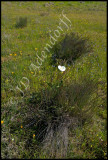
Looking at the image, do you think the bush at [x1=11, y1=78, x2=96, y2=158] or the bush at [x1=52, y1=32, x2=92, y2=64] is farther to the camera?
the bush at [x1=52, y1=32, x2=92, y2=64]

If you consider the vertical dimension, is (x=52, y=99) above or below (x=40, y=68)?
above

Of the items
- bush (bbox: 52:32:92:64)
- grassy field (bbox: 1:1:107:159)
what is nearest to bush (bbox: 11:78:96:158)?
grassy field (bbox: 1:1:107:159)

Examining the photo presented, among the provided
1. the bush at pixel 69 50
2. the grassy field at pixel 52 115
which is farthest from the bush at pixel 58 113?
the bush at pixel 69 50

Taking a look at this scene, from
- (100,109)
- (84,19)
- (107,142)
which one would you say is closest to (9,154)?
(107,142)

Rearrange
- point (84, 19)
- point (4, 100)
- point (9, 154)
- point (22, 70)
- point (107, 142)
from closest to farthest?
point (9, 154), point (107, 142), point (4, 100), point (22, 70), point (84, 19)

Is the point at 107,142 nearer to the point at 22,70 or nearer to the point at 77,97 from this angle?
the point at 77,97

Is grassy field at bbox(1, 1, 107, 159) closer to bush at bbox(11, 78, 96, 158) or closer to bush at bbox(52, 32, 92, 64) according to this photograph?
bush at bbox(11, 78, 96, 158)

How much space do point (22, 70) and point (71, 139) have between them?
172 centimetres

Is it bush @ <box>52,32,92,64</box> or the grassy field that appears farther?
bush @ <box>52,32,92,64</box>

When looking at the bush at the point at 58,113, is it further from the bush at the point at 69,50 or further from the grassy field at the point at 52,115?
the bush at the point at 69,50

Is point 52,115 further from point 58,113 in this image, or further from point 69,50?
point 69,50

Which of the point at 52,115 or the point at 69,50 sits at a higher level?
the point at 69,50

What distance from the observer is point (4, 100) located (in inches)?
85.3

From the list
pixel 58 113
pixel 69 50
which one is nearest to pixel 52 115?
pixel 58 113
